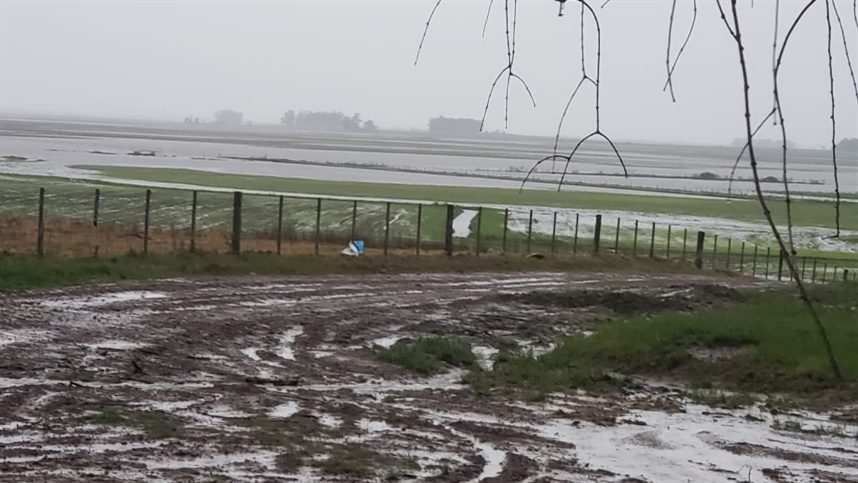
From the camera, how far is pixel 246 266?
82.1ft

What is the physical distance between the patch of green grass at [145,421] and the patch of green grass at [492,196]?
188 feet

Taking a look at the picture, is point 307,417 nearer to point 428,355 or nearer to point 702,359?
point 428,355

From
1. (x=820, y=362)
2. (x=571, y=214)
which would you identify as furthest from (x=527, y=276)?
(x=571, y=214)

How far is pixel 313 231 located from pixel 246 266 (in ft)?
53.0

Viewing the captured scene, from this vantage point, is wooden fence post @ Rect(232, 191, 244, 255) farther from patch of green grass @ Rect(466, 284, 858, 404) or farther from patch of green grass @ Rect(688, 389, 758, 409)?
patch of green grass @ Rect(688, 389, 758, 409)

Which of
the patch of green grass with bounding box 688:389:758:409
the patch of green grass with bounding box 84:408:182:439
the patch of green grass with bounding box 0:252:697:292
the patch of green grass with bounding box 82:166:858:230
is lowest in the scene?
the patch of green grass with bounding box 82:166:858:230

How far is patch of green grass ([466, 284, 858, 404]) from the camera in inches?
523

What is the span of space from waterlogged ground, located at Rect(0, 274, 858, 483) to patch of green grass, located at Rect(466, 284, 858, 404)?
595 mm

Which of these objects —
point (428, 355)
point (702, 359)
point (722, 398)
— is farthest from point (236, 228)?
point (722, 398)

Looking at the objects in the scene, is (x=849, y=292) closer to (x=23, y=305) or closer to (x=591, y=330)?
(x=591, y=330)

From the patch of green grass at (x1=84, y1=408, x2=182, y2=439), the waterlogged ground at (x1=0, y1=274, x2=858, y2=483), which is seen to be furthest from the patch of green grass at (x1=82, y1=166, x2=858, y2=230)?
the patch of green grass at (x1=84, y1=408, x2=182, y2=439)

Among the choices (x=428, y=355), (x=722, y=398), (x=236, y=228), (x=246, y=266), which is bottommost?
(x=246, y=266)

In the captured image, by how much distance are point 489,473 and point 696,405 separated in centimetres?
449

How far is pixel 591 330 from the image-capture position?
1928 centimetres
